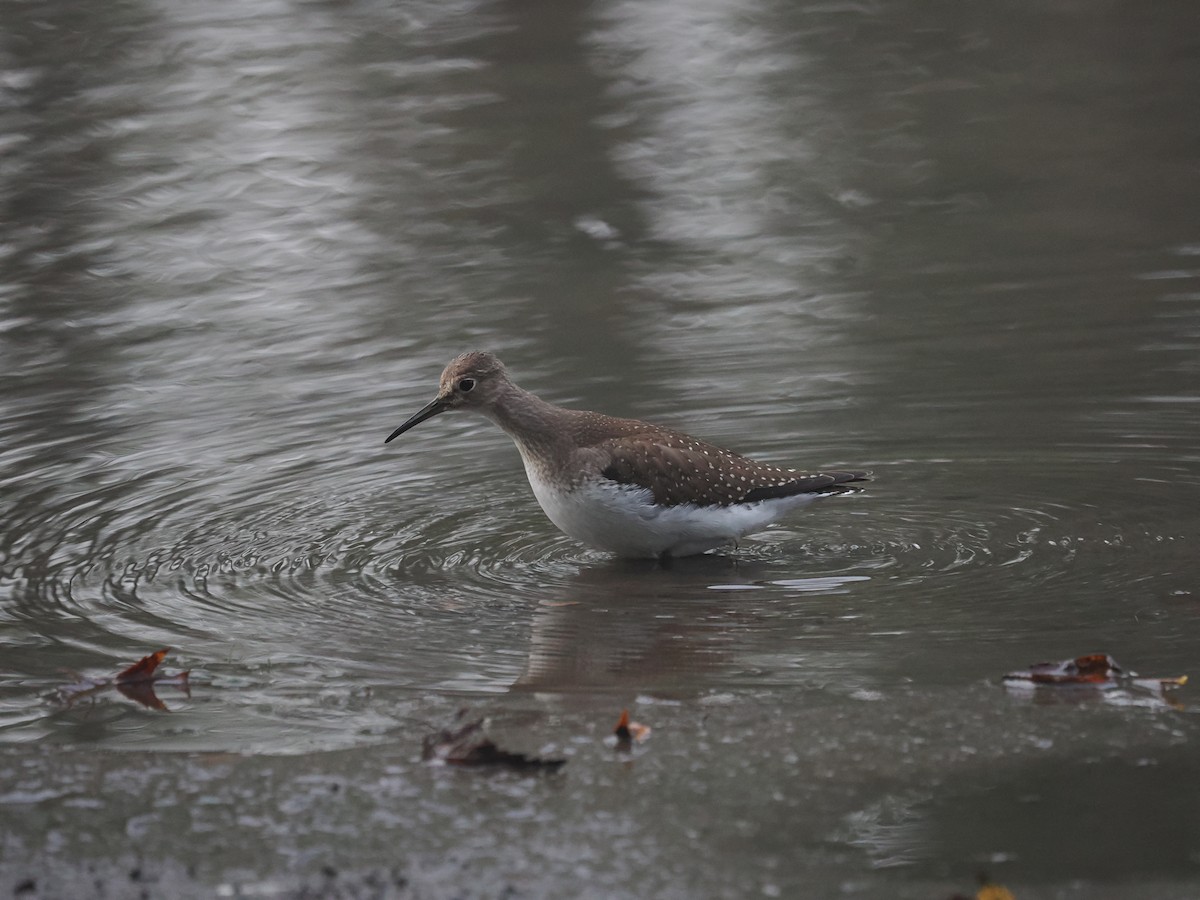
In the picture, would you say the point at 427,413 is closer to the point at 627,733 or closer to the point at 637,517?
the point at 637,517

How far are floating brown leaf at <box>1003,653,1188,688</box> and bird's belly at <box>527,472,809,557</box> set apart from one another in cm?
249

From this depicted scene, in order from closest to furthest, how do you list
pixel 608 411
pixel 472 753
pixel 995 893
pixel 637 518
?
pixel 995 893, pixel 472 753, pixel 637 518, pixel 608 411

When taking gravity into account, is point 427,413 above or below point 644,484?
above

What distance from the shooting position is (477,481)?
1038cm

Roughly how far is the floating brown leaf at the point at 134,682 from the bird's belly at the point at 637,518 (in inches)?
93.0

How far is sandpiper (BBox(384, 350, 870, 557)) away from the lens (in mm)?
8805

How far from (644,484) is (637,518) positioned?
7.3 inches

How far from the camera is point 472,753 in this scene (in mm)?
5922

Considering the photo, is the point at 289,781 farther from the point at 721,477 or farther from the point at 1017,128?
the point at 1017,128

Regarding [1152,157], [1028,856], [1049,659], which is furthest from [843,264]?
[1028,856]

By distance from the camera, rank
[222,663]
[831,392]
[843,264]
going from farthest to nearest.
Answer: [843,264] → [831,392] → [222,663]

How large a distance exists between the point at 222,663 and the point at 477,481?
3.15m

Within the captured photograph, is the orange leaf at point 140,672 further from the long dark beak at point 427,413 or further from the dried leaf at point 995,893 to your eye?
the dried leaf at point 995,893

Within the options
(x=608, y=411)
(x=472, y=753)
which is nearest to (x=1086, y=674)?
(x=472, y=753)
